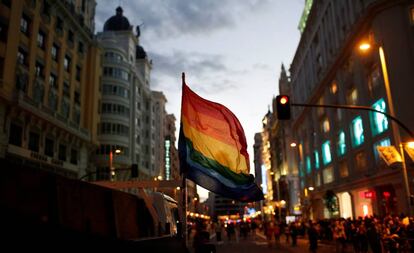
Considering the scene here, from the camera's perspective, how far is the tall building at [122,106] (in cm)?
6206

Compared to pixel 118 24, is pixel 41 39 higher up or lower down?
lower down

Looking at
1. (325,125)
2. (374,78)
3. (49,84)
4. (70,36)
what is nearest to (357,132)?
(374,78)

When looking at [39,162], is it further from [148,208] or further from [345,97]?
[345,97]

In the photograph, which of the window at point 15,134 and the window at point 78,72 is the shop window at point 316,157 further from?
the window at point 15,134

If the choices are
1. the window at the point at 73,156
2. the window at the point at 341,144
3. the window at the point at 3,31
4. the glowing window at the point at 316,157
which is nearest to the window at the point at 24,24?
the window at the point at 3,31

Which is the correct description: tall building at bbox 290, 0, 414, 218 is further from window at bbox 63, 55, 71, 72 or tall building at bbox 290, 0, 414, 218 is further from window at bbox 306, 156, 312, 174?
window at bbox 63, 55, 71, 72

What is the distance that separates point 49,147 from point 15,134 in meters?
5.42

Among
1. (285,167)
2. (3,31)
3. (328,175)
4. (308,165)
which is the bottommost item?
(328,175)

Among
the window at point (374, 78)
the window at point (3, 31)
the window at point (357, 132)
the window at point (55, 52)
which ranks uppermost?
the window at point (55, 52)

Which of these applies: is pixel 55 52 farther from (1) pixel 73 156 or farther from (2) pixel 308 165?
(2) pixel 308 165

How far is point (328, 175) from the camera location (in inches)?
2125

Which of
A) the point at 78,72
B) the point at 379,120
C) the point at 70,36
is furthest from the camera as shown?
the point at 78,72

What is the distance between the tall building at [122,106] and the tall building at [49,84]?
845cm

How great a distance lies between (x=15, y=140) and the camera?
32.5m
